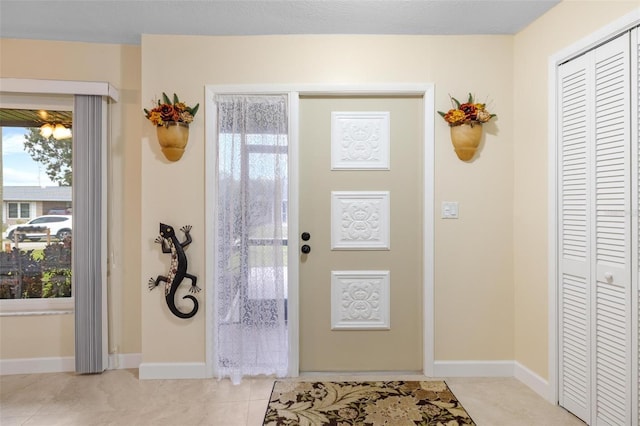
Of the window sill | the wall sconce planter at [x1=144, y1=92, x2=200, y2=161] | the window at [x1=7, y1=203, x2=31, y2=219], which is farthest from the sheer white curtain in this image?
the window at [x1=7, y1=203, x2=31, y2=219]

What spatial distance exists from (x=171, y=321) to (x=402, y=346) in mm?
1667

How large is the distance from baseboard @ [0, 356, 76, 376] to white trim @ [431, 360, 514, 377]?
2689mm

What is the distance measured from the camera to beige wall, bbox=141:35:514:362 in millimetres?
2672

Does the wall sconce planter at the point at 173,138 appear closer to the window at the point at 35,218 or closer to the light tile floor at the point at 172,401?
the window at the point at 35,218

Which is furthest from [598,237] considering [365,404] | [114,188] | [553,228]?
[114,188]

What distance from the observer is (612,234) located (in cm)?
192

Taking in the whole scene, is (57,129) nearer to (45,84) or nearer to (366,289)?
(45,84)

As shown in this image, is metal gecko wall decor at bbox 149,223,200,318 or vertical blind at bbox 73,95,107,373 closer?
metal gecko wall decor at bbox 149,223,200,318

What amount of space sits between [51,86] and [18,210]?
0.97m

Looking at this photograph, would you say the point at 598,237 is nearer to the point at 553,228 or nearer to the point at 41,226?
the point at 553,228

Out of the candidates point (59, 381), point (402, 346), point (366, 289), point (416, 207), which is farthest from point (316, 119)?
point (59, 381)

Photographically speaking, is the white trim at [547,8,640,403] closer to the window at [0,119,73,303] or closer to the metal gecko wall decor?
the metal gecko wall decor

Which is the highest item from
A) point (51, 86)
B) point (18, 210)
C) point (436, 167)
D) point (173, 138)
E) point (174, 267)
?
point (51, 86)

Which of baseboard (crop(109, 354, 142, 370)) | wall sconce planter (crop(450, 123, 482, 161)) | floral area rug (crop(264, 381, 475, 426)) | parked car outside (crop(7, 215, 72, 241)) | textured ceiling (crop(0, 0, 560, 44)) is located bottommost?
floral area rug (crop(264, 381, 475, 426))
